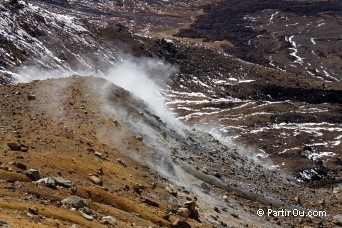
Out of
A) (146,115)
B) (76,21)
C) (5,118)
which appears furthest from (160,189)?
(76,21)

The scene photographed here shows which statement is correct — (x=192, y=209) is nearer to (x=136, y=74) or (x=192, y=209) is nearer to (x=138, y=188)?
(x=138, y=188)

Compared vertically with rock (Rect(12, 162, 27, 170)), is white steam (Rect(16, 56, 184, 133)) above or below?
below

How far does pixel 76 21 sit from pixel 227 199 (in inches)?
5167

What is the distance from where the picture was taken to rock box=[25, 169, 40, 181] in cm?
2041

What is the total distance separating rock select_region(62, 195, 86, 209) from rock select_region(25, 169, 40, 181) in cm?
223

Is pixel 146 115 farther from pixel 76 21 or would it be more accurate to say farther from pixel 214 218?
pixel 76 21

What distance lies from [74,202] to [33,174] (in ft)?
8.94

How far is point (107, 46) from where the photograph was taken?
5886 inches

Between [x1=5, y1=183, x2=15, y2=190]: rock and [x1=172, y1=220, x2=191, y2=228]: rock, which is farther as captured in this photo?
[x1=172, y1=220, x2=191, y2=228]: rock

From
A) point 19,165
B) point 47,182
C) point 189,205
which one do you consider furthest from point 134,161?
point 47,182

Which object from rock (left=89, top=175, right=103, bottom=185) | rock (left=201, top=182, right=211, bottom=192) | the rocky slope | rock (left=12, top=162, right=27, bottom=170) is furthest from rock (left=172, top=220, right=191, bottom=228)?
rock (left=201, top=182, right=211, bottom=192)

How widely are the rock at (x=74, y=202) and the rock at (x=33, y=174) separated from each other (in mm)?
2227

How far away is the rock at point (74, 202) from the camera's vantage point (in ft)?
62.7

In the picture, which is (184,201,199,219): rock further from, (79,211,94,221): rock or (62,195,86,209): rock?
(79,211,94,221): rock
